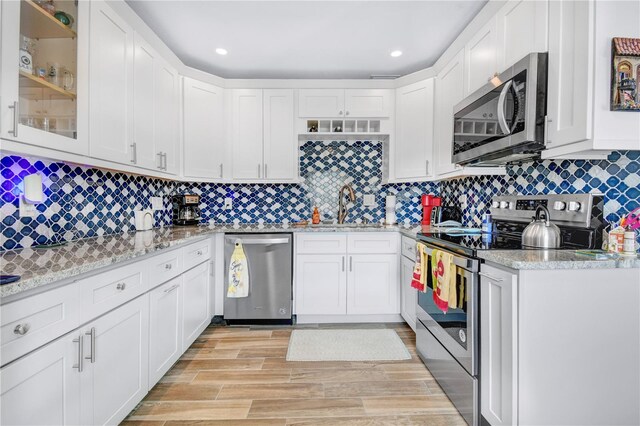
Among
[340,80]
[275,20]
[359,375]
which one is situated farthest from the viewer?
[340,80]

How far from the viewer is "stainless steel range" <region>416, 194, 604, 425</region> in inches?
62.2

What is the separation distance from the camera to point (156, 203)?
119 inches

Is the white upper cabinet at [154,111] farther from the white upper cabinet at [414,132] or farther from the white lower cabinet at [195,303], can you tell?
the white upper cabinet at [414,132]

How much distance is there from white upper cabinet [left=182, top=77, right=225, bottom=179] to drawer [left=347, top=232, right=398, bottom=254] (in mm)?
1511

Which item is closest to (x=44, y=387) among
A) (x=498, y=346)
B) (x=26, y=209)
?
(x=26, y=209)

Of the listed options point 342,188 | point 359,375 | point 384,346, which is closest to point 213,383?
point 359,375

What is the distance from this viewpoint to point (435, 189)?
11.7ft

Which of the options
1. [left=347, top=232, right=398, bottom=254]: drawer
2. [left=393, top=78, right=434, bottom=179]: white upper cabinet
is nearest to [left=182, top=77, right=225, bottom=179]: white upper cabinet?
[left=347, top=232, right=398, bottom=254]: drawer

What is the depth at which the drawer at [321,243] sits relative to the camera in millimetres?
3018

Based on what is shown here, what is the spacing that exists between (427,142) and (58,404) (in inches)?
121

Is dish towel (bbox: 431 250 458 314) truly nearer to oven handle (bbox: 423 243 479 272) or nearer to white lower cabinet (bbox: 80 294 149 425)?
oven handle (bbox: 423 243 479 272)

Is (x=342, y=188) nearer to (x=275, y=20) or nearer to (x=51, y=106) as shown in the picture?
(x=275, y=20)

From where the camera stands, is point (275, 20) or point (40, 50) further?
point (275, 20)

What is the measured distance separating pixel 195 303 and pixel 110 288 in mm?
1146
